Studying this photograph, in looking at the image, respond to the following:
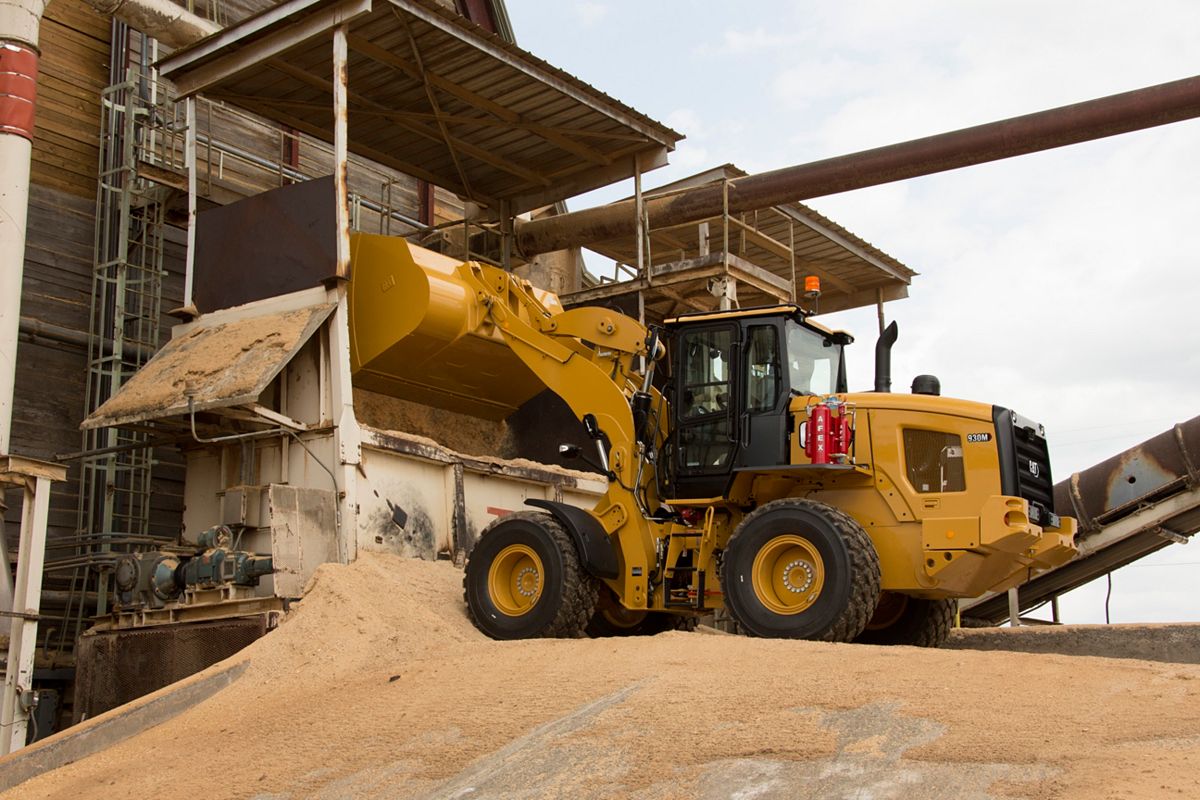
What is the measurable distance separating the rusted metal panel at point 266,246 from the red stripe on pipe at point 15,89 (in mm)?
1977

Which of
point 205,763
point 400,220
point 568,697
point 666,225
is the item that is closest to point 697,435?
point 568,697

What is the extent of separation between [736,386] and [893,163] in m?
6.32

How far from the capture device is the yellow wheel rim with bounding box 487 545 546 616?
1085 cm

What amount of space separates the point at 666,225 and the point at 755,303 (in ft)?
6.52

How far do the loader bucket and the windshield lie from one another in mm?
3791

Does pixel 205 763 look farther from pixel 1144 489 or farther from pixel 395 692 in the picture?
pixel 1144 489

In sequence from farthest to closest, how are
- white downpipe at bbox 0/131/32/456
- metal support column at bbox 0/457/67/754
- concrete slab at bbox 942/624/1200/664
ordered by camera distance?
white downpipe at bbox 0/131/32/456 → concrete slab at bbox 942/624/1200/664 → metal support column at bbox 0/457/67/754

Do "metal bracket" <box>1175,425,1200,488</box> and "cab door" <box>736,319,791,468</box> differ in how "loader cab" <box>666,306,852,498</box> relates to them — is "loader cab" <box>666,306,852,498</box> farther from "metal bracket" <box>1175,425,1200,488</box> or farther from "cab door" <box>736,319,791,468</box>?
"metal bracket" <box>1175,425,1200,488</box>

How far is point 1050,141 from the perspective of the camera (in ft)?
47.4

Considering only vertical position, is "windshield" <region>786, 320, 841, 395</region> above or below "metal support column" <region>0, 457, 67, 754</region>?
above

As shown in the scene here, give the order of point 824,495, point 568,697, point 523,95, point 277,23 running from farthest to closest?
point 523,95 < point 277,23 < point 824,495 < point 568,697

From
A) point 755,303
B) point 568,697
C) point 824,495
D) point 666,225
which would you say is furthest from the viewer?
point 755,303

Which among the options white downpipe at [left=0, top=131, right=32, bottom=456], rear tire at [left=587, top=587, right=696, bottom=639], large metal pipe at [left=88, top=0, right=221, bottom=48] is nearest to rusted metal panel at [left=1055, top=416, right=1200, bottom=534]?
rear tire at [left=587, top=587, right=696, bottom=639]

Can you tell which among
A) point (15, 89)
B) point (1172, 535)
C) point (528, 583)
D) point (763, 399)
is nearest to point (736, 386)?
point (763, 399)
